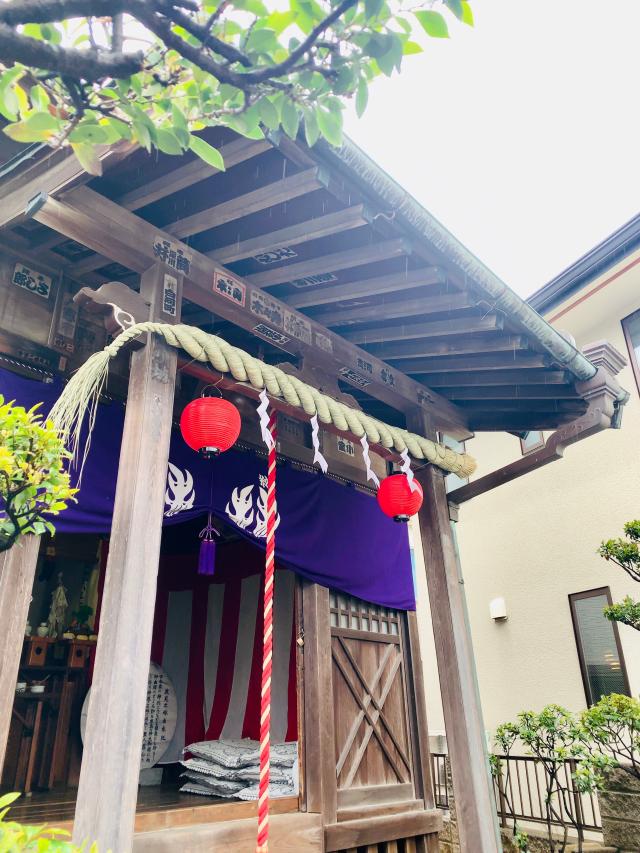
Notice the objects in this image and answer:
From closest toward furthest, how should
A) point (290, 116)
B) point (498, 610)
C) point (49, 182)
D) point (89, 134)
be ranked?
point (89, 134) → point (290, 116) → point (49, 182) → point (498, 610)

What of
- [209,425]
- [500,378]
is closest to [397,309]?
[500,378]

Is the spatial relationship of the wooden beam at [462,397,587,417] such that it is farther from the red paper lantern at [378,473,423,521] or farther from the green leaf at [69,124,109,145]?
the green leaf at [69,124,109,145]

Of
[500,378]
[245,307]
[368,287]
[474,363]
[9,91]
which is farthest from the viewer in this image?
[500,378]

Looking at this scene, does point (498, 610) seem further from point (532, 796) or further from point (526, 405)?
point (526, 405)

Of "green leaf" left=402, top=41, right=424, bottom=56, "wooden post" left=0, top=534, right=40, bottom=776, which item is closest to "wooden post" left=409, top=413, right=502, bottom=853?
"wooden post" left=0, top=534, right=40, bottom=776

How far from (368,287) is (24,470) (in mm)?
3135

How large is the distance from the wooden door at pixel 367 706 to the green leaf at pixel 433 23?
Answer: 5043 mm

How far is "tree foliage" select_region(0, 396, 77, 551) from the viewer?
2328mm

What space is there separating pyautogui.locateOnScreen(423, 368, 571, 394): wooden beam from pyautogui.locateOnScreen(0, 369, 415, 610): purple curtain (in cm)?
145

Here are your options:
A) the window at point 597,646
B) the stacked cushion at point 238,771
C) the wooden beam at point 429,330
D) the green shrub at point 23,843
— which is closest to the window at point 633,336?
the window at point 597,646

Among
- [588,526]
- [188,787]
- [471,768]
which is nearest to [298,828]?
[471,768]

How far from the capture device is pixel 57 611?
303 inches

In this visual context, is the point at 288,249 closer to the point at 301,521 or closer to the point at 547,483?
the point at 301,521

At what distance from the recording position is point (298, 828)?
4875mm
